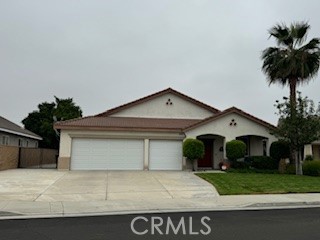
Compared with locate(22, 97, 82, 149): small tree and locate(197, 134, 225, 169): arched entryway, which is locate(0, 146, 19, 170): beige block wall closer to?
locate(197, 134, 225, 169): arched entryway

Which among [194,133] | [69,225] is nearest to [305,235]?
[69,225]

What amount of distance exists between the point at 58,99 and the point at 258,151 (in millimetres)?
33295

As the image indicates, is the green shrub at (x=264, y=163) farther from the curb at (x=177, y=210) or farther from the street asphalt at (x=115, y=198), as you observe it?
the curb at (x=177, y=210)

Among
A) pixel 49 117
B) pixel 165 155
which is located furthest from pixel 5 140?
pixel 49 117

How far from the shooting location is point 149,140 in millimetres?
25172

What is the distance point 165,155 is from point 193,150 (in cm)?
252

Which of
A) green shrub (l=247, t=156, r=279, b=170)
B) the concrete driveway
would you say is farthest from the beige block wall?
green shrub (l=247, t=156, r=279, b=170)

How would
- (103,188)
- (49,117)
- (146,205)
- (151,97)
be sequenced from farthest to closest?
(49,117), (151,97), (103,188), (146,205)

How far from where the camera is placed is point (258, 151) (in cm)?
2703

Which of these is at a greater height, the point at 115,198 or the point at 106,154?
the point at 106,154

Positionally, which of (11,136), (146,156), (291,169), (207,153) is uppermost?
(11,136)

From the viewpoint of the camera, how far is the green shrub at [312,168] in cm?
2243

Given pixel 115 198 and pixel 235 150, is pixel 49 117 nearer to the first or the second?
pixel 235 150

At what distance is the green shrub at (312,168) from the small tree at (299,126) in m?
0.46
